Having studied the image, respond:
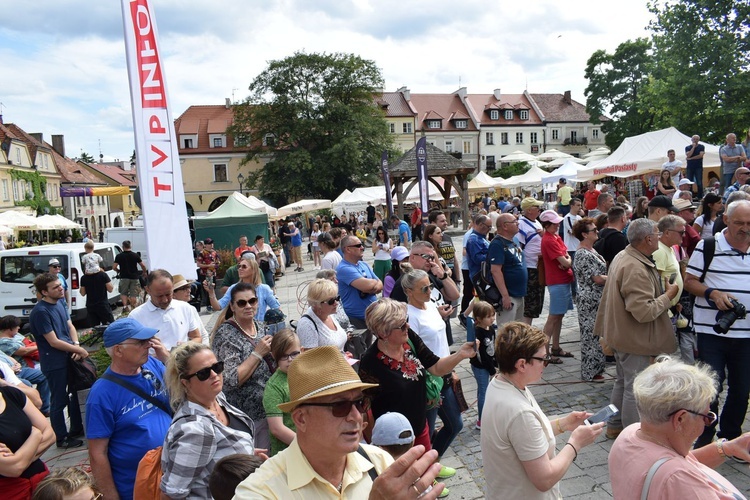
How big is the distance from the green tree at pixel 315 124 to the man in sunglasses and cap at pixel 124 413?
44432mm

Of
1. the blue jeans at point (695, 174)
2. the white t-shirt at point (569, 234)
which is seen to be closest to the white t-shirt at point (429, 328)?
the white t-shirt at point (569, 234)

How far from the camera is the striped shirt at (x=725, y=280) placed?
13.3 ft

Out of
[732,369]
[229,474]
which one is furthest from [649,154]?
[229,474]

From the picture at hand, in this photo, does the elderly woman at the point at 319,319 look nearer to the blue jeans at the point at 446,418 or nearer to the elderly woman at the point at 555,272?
the blue jeans at the point at 446,418

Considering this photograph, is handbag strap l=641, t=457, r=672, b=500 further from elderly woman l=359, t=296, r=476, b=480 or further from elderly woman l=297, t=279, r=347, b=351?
elderly woman l=297, t=279, r=347, b=351

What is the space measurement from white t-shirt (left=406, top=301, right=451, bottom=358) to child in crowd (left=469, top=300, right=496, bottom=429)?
39 cm

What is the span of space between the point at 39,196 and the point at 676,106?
5046 centimetres

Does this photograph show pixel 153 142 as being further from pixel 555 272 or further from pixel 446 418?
pixel 555 272

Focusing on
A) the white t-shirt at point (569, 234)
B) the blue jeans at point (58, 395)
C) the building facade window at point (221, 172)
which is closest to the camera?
the blue jeans at point (58, 395)

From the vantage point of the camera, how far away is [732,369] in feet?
13.6

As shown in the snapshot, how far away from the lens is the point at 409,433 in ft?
7.97

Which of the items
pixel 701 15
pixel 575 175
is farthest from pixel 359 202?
pixel 701 15

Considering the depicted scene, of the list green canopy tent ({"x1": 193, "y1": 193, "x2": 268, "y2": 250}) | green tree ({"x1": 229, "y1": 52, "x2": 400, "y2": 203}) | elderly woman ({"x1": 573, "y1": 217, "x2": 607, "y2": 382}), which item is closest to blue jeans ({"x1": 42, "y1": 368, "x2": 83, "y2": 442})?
→ elderly woman ({"x1": 573, "y1": 217, "x2": 607, "y2": 382})

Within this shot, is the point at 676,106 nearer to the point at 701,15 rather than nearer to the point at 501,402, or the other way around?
the point at 701,15
